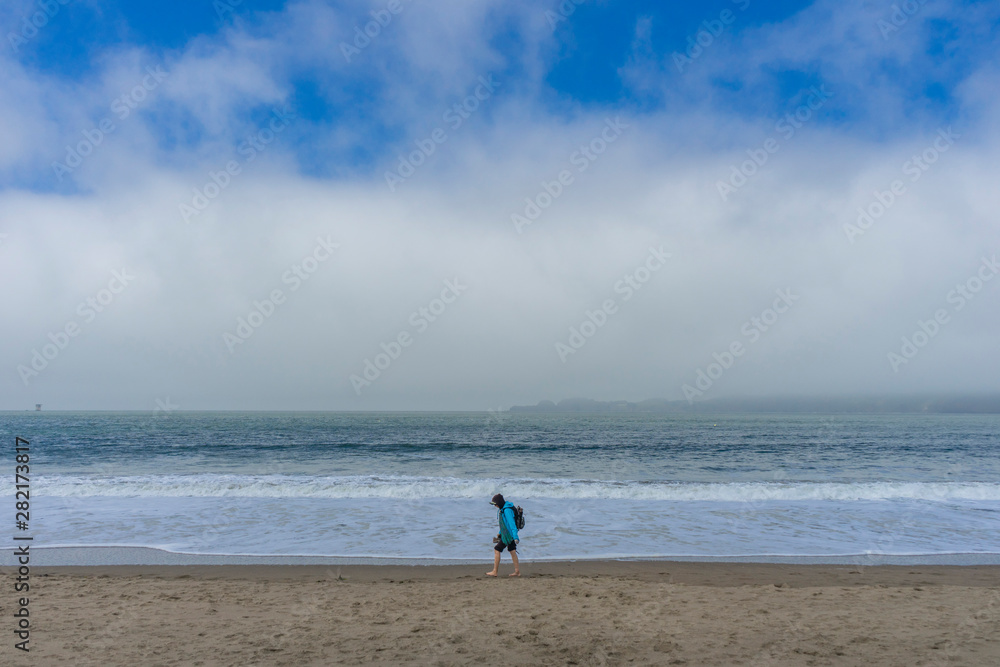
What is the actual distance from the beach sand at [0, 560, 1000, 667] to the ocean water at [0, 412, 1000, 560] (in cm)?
167

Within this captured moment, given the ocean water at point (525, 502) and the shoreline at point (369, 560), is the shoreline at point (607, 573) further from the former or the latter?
the ocean water at point (525, 502)

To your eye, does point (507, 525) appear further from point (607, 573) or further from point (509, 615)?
point (509, 615)

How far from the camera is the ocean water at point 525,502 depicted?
12.1m

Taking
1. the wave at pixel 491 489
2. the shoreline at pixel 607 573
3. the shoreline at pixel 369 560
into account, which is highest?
the shoreline at pixel 607 573

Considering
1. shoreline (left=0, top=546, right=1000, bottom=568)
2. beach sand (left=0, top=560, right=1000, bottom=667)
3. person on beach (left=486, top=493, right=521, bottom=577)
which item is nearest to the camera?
beach sand (left=0, top=560, right=1000, bottom=667)

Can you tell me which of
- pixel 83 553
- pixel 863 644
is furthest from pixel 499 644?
pixel 83 553

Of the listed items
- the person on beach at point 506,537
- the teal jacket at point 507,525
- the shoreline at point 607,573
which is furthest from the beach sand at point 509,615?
the teal jacket at point 507,525

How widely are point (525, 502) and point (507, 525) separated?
317 inches

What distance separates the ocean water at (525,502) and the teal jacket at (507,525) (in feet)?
4.81

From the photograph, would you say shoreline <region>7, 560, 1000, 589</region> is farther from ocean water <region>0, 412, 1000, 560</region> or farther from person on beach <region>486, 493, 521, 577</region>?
ocean water <region>0, 412, 1000, 560</region>

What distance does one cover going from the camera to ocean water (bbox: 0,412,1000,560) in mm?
12125

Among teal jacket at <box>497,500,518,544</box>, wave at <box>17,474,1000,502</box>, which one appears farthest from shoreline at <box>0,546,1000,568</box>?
wave at <box>17,474,1000,502</box>

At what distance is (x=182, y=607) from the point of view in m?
7.64

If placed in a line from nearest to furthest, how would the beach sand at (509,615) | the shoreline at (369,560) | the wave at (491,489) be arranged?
the beach sand at (509,615), the shoreline at (369,560), the wave at (491,489)
